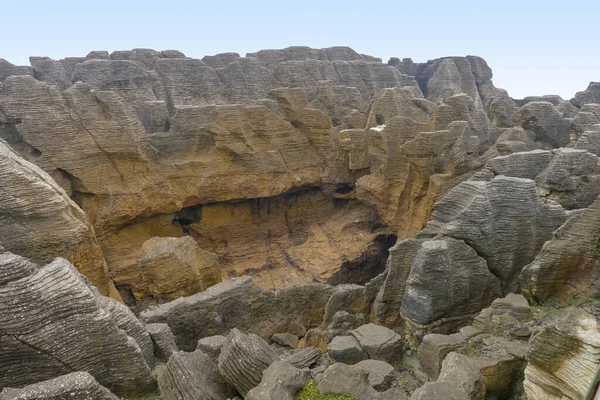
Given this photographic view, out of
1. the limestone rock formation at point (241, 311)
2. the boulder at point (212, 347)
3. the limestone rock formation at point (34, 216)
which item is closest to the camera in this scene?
the boulder at point (212, 347)

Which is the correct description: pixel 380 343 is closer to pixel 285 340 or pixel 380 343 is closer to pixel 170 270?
pixel 285 340

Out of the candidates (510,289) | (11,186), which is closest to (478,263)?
(510,289)

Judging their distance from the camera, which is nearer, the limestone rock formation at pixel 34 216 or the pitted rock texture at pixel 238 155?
the limestone rock formation at pixel 34 216

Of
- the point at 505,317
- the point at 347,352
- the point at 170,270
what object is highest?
the point at 505,317

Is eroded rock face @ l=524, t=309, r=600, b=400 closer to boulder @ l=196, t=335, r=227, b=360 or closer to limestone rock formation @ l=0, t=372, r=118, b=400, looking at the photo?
boulder @ l=196, t=335, r=227, b=360

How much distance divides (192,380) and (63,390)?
1.58m

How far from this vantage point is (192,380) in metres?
5.91

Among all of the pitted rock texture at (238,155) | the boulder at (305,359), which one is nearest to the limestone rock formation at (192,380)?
the boulder at (305,359)

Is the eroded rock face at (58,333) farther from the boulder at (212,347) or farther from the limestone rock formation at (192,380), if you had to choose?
the boulder at (212,347)

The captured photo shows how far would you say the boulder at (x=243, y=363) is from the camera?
235 inches

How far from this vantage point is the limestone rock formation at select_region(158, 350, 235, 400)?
5836 millimetres

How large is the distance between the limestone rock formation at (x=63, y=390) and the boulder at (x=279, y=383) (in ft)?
6.33

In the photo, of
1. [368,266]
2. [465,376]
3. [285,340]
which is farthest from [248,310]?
[368,266]

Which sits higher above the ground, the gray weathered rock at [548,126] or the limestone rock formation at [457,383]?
the gray weathered rock at [548,126]
